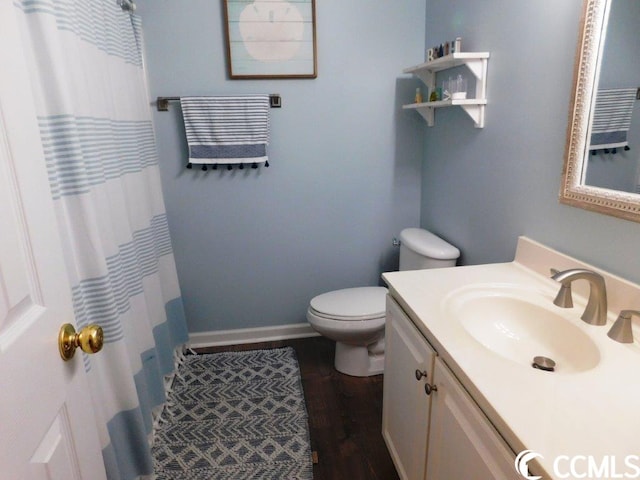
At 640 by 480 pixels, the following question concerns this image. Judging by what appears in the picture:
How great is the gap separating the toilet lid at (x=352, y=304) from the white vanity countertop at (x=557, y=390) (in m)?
0.79

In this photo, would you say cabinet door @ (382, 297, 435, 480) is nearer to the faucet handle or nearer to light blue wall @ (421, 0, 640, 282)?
the faucet handle

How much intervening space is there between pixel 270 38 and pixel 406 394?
183 cm

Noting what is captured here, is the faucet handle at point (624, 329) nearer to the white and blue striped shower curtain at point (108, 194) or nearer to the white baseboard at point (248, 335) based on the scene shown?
the white and blue striped shower curtain at point (108, 194)

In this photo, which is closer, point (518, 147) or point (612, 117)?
point (612, 117)

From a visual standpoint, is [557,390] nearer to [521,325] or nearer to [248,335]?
[521,325]

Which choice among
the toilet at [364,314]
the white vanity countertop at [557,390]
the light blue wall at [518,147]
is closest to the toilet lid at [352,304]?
the toilet at [364,314]

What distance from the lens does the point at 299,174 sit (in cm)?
240

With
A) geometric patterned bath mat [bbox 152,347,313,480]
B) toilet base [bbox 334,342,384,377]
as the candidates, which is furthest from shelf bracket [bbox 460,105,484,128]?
geometric patterned bath mat [bbox 152,347,313,480]

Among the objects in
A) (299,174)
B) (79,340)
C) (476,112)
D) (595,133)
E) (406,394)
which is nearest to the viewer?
(79,340)

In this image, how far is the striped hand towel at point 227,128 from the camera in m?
2.18

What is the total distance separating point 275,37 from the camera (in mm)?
2197

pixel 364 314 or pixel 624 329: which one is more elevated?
pixel 624 329

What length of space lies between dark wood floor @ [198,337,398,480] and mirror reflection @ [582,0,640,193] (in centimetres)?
130

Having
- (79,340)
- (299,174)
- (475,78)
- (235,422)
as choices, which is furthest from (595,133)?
(235,422)
